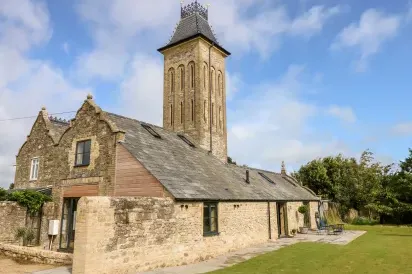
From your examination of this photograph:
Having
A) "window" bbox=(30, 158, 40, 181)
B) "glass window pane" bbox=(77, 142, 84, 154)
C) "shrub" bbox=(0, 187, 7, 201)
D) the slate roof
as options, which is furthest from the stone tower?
"shrub" bbox=(0, 187, 7, 201)

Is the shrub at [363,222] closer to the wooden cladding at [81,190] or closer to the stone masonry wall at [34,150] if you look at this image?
the wooden cladding at [81,190]

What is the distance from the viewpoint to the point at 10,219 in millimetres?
16891

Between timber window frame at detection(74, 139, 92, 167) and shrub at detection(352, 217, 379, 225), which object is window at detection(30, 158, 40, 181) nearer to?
timber window frame at detection(74, 139, 92, 167)

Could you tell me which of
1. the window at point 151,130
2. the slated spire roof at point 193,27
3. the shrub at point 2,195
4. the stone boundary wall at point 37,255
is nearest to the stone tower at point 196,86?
the slated spire roof at point 193,27

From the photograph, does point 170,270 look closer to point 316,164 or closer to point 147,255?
point 147,255

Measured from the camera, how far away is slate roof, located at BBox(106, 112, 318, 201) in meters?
13.8

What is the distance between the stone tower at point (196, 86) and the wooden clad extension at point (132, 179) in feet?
34.5

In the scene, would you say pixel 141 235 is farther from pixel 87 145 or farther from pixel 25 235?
pixel 25 235

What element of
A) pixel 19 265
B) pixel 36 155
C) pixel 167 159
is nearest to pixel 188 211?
pixel 167 159

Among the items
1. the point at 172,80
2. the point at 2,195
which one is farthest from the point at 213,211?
the point at 172,80

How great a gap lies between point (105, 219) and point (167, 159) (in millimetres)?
6251

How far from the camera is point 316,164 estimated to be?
1690 inches

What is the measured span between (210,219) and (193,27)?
62.0 ft

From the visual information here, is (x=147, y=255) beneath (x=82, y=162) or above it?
beneath
